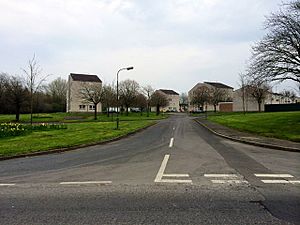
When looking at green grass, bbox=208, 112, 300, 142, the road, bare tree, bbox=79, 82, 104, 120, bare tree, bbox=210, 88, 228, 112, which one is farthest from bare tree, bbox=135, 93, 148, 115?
the road

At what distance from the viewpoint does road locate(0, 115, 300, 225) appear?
464 centimetres

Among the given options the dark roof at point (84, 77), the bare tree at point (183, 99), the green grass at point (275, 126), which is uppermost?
the dark roof at point (84, 77)

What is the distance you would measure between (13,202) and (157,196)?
300 centimetres

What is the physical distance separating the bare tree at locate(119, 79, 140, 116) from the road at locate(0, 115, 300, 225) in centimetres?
6072

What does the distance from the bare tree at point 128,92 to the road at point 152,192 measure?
60.7m

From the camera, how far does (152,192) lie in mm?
6113

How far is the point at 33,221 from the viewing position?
14.8 feet

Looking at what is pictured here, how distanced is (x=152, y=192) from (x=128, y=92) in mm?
66333

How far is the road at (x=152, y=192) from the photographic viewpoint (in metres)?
4.64

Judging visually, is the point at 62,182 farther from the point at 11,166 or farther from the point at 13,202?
the point at 11,166

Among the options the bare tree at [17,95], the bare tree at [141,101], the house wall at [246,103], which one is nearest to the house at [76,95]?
the bare tree at [141,101]

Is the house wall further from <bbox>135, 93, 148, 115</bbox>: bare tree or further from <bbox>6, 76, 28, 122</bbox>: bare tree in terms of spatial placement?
<bbox>6, 76, 28, 122</bbox>: bare tree

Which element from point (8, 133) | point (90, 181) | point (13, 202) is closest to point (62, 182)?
point (90, 181)

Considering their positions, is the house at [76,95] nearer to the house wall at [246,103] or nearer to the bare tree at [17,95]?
the bare tree at [17,95]
